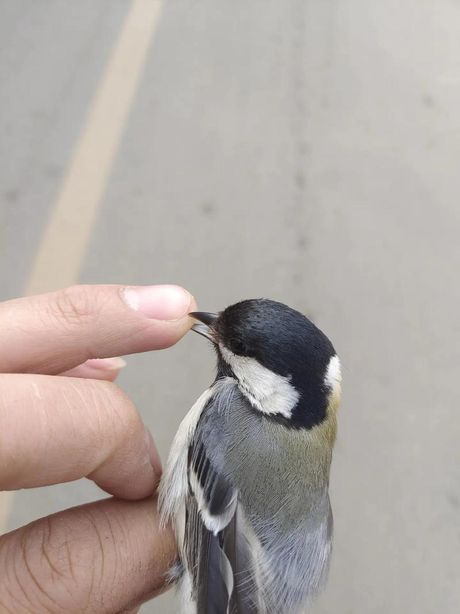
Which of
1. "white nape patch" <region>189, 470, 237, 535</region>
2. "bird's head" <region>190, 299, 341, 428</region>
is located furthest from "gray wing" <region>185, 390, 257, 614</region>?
"bird's head" <region>190, 299, 341, 428</region>

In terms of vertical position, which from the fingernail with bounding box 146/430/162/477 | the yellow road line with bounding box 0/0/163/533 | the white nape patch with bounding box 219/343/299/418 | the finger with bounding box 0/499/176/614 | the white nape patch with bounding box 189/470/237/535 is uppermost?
the yellow road line with bounding box 0/0/163/533

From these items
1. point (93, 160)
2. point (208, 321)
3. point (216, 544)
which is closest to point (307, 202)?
point (93, 160)

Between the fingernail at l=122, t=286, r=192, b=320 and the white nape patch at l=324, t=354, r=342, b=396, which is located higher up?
the fingernail at l=122, t=286, r=192, b=320

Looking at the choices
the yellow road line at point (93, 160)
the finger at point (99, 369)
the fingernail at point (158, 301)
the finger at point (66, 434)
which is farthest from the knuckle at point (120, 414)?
the yellow road line at point (93, 160)

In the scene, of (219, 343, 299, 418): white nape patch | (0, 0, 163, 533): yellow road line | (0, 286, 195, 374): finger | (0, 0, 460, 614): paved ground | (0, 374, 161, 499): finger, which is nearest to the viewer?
(0, 374, 161, 499): finger

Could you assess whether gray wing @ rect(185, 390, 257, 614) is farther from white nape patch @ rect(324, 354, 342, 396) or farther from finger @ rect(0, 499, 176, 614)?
white nape patch @ rect(324, 354, 342, 396)

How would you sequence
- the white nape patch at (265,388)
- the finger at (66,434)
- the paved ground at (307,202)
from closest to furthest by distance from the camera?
1. the finger at (66,434)
2. the white nape patch at (265,388)
3. the paved ground at (307,202)

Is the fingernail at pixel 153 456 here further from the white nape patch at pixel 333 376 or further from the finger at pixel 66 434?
the white nape patch at pixel 333 376
